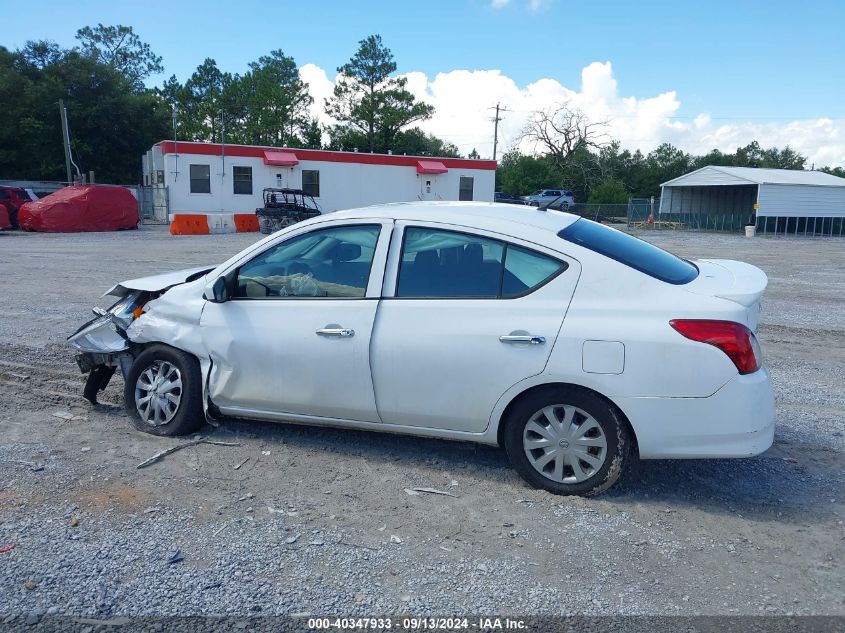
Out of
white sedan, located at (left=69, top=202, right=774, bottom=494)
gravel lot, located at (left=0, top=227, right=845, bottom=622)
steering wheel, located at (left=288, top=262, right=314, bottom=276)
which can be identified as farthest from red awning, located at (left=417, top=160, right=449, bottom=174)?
steering wheel, located at (left=288, top=262, right=314, bottom=276)

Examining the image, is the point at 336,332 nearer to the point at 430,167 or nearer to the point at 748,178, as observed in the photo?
the point at 430,167

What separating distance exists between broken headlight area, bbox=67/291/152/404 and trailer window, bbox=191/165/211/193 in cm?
3324

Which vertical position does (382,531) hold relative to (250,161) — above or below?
below

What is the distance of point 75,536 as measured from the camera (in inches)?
145

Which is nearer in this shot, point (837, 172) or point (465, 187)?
point (465, 187)

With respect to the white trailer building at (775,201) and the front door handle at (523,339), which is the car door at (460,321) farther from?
the white trailer building at (775,201)

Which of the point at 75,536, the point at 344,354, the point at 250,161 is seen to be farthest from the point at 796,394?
the point at 250,161

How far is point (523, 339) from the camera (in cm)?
404

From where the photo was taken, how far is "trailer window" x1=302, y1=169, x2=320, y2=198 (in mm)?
39188

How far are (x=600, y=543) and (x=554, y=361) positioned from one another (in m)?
0.99

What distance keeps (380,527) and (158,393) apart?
7.03 ft

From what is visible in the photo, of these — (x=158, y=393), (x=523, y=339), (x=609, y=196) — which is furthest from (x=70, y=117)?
(x=523, y=339)

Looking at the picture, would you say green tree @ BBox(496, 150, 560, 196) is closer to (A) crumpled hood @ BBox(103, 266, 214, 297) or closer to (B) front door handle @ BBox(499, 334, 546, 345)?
(A) crumpled hood @ BBox(103, 266, 214, 297)

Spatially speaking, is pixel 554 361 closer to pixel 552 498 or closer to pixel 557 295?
pixel 557 295
